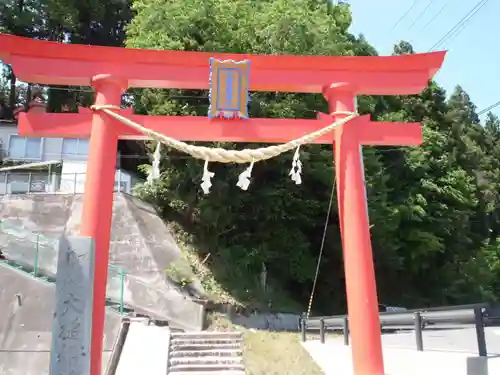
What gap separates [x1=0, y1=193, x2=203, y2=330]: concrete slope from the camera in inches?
462

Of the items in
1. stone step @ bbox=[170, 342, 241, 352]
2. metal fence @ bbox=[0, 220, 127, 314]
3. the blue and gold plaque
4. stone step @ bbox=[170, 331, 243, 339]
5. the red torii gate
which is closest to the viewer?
the red torii gate

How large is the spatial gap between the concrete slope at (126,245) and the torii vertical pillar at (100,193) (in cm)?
502

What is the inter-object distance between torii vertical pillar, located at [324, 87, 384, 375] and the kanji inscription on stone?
3.53 m

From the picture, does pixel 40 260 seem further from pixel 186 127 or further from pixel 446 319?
pixel 446 319

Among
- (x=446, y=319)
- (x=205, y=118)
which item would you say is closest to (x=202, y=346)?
(x=205, y=118)

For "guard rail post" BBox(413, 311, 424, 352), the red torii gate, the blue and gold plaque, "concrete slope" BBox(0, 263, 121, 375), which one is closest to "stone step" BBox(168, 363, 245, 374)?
"concrete slope" BBox(0, 263, 121, 375)

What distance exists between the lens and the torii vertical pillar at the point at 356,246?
6.00 metres

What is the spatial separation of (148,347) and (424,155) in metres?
15.7

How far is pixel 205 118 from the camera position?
7.06 metres

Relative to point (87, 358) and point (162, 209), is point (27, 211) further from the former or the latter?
point (87, 358)

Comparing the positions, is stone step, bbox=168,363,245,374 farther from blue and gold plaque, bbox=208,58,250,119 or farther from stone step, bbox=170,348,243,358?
blue and gold plaque, bbox=208,58,250,119

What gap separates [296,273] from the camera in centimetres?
1678

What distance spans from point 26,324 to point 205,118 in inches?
246

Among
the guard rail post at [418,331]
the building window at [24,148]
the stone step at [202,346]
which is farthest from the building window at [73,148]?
the guard rail post at [418,331]
